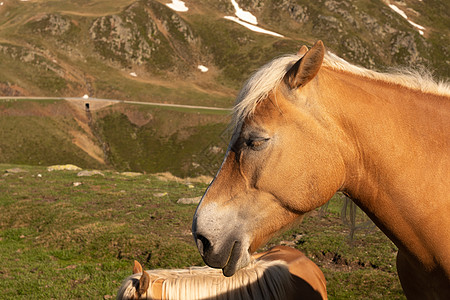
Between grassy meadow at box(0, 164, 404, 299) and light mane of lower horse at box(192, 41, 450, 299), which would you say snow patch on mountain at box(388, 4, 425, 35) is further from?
light mane of lower horse at box(192, 41, 450, 299)

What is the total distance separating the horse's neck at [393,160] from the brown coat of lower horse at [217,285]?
2.35 metres

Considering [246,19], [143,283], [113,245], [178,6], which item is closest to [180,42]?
[178,6]

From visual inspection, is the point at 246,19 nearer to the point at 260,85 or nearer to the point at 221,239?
the point at 260,85

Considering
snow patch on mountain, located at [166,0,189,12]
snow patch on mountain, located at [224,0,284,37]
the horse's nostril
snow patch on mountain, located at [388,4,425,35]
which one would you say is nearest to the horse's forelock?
the horse's nostril

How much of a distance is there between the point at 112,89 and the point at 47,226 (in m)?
66.6

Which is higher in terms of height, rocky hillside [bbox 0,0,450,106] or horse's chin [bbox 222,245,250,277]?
horse's chin [bbox 222,245,250,277]

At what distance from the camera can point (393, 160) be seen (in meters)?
3.02

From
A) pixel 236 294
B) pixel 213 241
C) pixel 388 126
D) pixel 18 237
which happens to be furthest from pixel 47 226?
pixel 388 126

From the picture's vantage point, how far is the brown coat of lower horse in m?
4.66

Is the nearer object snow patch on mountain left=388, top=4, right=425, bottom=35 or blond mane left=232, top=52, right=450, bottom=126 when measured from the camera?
blond mane left=232, top=52, right=450, bottom=126

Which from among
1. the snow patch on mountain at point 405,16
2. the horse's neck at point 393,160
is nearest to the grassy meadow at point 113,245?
the horse's neck at point 393,160

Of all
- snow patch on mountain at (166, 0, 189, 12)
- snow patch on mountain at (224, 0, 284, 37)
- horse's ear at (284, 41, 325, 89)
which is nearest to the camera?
horse's ear at (284, 41, 325, 89)

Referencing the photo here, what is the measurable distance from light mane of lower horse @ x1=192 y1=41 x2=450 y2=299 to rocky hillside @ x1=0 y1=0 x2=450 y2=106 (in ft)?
195

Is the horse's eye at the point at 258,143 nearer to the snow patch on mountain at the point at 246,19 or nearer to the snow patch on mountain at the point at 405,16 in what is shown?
the snow patch on mountain at the point at 246,19
